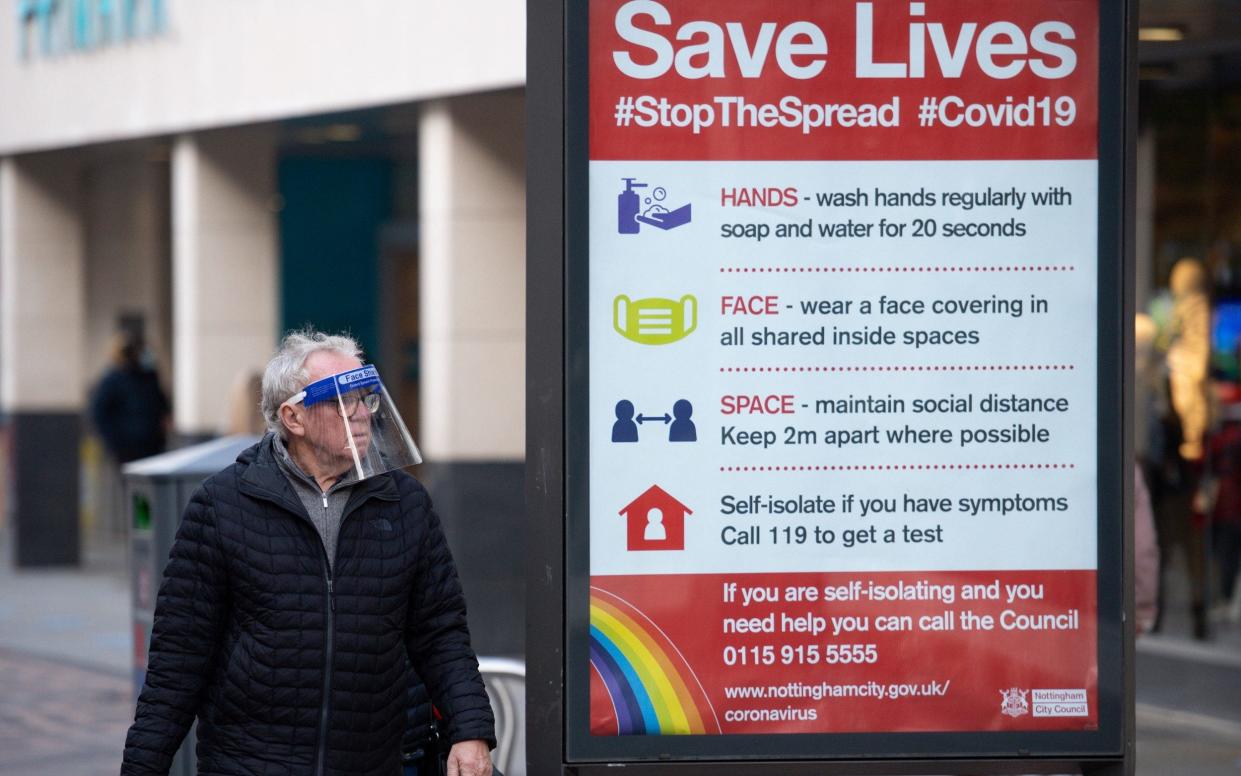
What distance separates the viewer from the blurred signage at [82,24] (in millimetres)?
13852

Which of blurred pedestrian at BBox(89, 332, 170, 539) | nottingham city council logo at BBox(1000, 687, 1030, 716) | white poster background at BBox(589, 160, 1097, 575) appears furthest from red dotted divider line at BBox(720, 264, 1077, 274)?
blurred pedestrian at BBox(89, 332, 170, 539)

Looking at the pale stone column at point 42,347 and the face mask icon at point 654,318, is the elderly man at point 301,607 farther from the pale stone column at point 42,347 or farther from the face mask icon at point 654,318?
the pale stone column at point 42,347

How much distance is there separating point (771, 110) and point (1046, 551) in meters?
1.17

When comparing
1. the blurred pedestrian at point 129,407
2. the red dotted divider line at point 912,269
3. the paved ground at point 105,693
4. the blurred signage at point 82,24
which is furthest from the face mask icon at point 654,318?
the blurred pedestrian at point 129,407

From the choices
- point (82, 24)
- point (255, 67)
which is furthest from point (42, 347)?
point (255, 67)

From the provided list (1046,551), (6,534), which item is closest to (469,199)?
(1046,551)

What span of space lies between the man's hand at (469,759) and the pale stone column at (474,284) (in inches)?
269

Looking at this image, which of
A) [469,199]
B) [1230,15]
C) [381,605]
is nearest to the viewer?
[381,605]

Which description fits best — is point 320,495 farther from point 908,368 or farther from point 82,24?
point 82,24

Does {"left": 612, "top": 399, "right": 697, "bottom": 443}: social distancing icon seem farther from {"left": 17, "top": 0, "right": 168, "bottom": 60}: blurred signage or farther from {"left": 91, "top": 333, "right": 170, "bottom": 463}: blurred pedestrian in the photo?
{"left": 91, "top": 333, "right": 170, "bottom": 463}: blurred pedestrian

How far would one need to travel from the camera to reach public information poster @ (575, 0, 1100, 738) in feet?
13.7

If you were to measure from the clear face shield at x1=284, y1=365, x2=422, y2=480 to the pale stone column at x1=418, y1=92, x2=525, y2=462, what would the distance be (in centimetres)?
673

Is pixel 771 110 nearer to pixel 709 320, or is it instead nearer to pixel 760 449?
pixel 709 320

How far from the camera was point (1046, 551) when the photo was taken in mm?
4238
